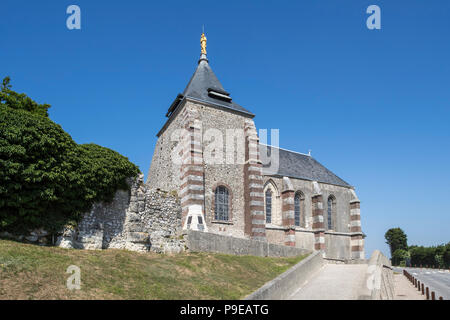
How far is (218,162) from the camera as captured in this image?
23.1 meters

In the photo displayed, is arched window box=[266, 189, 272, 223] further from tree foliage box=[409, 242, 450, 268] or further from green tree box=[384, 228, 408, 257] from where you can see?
green tree box=[384, 228, 408, 257]

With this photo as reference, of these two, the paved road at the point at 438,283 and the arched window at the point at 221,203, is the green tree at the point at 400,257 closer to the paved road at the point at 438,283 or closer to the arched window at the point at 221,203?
the paved road at the point at 438,283

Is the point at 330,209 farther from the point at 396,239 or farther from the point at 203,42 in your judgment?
the point at 396,239

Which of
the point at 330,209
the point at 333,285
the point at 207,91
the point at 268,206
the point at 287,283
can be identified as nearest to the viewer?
the point at 287,283

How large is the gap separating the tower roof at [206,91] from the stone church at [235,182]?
0.23ft

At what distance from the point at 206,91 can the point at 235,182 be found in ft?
23.2

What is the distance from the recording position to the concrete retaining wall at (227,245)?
53.7 feet

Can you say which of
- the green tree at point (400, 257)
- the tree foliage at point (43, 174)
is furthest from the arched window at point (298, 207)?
the green tree at point (400, 257)

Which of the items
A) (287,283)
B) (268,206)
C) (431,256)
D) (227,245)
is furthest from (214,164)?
(431,256)

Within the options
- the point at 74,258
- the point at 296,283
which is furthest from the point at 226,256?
the point at 74,258

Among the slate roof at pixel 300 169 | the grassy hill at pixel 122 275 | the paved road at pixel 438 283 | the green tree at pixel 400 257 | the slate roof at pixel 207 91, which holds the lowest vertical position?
the green tree at pixel 400 257

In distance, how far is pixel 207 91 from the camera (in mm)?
25484

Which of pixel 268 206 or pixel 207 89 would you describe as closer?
pixel 207 89
